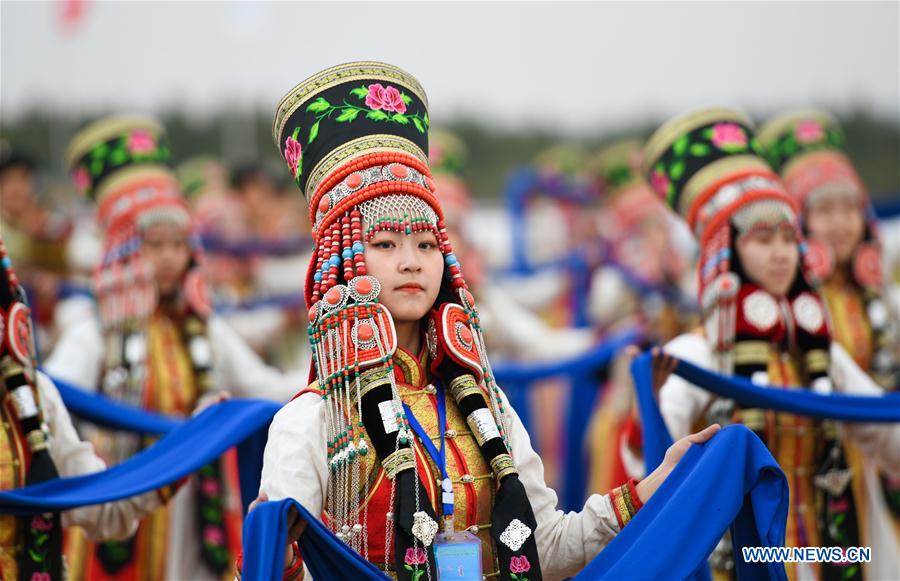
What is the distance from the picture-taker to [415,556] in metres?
3.10

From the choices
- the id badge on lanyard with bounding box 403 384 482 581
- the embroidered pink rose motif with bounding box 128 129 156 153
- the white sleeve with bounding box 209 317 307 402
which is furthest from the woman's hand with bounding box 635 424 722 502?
the embroidered pink rose motif with bounding box 128 129 156 153

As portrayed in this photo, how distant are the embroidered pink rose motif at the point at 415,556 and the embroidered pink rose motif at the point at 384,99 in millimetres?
1156

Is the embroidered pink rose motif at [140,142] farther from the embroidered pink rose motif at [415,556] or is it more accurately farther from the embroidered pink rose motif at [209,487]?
the embroidered pink rose motif at [415,556]

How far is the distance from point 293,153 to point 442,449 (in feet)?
2.99

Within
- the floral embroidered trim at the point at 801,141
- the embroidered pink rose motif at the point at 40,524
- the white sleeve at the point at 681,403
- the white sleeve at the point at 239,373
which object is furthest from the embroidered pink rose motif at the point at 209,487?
the floral embroidered trim at the point at 801,141

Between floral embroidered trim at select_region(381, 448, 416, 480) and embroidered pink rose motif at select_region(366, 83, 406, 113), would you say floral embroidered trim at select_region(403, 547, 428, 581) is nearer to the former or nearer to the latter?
floral embroidered trim at select_region(381, 448, 416, 480)

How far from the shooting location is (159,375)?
5.65 metres

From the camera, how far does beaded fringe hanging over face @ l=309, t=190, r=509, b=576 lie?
3.15 meters

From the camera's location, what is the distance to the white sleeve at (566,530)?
3.32 meters

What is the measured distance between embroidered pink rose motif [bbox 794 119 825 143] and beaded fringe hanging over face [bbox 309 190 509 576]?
3940 mm

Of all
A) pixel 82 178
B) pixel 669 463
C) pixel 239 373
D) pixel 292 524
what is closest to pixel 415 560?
pixel 292 524

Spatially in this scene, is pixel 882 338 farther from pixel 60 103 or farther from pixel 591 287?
pixel 60 103

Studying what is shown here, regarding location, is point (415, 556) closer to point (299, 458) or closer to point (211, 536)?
point (299, 458)

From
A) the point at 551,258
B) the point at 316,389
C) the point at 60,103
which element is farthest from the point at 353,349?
the point at 60,103
